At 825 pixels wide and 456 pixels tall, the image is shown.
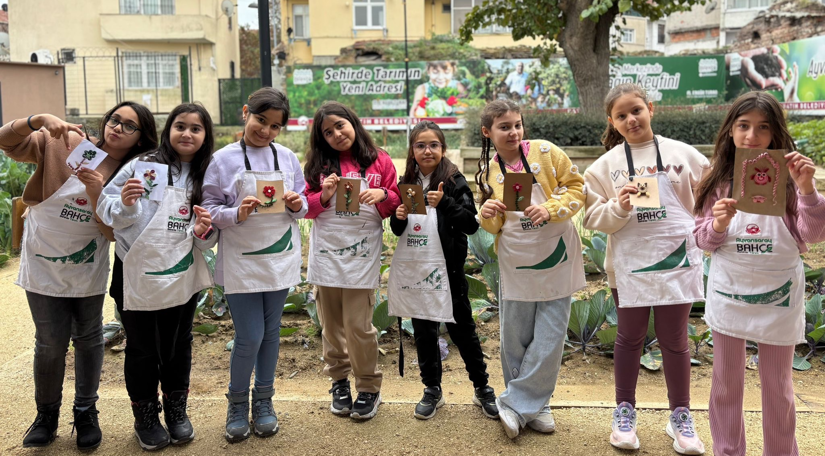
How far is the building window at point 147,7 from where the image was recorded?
27.6 m

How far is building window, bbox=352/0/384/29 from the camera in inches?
1200

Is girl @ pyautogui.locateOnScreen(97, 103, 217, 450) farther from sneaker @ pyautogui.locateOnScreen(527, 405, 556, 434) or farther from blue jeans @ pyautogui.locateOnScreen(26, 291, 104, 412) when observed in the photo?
sneaker @ pyautogui.locateOnScreen(527, 405, 556, 434)

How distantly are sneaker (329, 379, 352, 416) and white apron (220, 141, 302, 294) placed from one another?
26.4 inches

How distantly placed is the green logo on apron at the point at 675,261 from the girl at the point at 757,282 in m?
0.19

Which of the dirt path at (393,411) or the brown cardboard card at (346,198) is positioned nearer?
the dirt path at (393,411)

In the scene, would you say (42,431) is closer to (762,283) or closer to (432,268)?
(432,268)

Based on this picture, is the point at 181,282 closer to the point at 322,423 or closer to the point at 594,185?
the point at 322,423

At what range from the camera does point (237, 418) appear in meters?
3.25

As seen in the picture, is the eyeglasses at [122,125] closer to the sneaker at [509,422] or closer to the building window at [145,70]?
the sneaker at [509,422]

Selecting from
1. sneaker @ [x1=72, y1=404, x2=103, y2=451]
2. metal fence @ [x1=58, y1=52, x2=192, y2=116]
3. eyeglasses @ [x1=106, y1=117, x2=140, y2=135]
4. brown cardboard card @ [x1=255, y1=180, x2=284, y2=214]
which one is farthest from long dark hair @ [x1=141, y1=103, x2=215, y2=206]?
metal fence @ [x1=58, y1=52, x2=192, y2=116]

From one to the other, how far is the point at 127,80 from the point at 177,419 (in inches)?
1051

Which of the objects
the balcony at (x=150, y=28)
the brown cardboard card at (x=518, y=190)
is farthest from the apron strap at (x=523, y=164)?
the balcony at (x=150, y=28)

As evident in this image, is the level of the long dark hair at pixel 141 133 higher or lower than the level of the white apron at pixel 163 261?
higher

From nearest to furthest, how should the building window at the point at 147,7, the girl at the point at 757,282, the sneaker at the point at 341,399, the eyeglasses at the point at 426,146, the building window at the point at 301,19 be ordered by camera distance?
the girl at the point at 757,282, the eyeglasses at the point at 426,146, the sneaker at the point at 341,399, the building window at the point at 147,7, the building window at the point at 301,19
